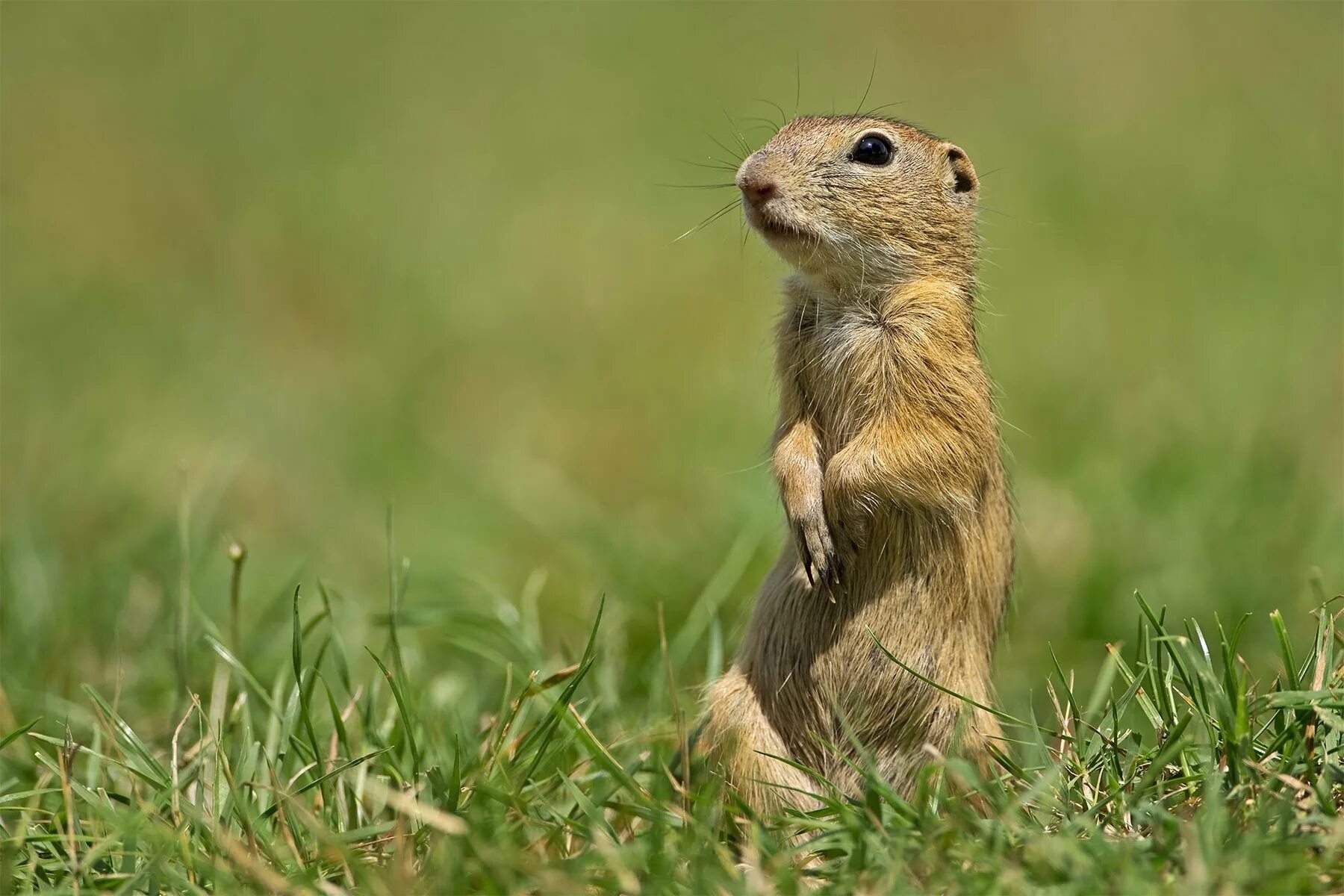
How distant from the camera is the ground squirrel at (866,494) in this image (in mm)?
4277

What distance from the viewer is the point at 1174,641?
3.76 metres

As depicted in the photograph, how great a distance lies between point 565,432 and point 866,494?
5.12 metres

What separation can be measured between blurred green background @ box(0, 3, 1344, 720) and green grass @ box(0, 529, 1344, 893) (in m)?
0.68

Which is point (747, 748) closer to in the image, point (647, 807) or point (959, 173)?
point (647, 807)

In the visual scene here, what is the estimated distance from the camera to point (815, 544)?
4.27 m

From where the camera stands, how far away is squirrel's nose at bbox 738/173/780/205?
14.0 ft

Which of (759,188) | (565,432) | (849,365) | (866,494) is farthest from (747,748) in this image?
(565,432)

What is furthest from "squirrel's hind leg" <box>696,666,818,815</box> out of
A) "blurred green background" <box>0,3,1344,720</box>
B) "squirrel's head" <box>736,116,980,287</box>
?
"squirrel's head" <box>736,116,980,287</box>

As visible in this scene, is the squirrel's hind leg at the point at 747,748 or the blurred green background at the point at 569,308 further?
the blurred green background at the point at 569,308

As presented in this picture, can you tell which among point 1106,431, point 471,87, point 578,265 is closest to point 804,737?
point 1106,431

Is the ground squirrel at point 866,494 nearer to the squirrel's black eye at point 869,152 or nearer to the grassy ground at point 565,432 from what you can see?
the squirrel's black eye at point 869,152

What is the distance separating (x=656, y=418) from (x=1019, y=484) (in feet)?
9.02

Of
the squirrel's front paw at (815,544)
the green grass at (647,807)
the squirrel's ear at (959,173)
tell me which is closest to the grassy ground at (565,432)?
the green grass at (647,807)

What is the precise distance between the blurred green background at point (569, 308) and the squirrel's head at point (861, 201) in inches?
15.6
